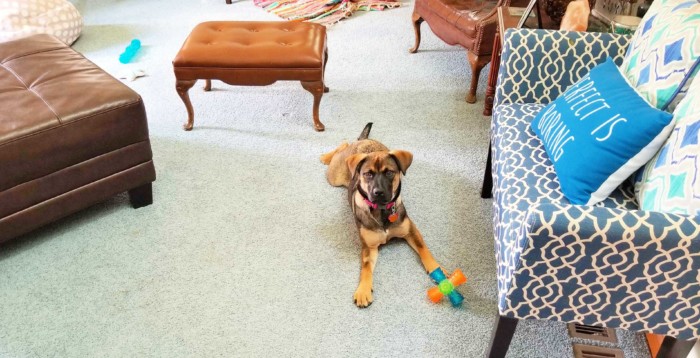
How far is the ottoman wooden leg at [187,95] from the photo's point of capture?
102 inches

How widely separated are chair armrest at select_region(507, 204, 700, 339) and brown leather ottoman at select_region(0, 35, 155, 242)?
1.53 meters

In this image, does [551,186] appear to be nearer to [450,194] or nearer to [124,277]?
[450,194]

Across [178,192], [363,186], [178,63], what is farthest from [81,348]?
[178,63]

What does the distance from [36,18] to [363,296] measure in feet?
9.67

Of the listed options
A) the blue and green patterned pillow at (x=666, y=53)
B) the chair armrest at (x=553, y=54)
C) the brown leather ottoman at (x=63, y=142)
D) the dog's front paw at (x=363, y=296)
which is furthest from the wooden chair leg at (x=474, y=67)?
the brown leather ottoman at (x=63, y=142)

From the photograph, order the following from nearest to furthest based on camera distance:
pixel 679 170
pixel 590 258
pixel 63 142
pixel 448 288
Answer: pixel 590 258 < pixel 679 170 < pixel 448 288 < pixel 63 142

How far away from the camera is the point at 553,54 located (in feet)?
6.33

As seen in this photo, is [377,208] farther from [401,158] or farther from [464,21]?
[464,21]

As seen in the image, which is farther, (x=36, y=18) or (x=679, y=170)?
(x=36, y=18)

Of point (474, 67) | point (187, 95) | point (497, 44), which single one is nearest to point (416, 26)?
point (474, 67)

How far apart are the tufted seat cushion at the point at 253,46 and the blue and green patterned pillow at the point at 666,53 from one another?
1358 mm

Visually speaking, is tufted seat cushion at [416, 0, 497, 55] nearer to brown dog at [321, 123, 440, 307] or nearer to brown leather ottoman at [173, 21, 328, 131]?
brown leather ottoman at [173, 21, 328, 131]

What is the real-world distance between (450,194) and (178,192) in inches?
46.5

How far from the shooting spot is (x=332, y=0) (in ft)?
14.1
